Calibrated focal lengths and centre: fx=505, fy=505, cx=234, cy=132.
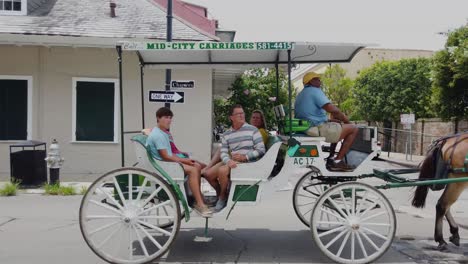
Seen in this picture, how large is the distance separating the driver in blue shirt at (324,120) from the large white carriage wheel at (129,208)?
200 centimetres

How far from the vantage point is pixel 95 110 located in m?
15.1

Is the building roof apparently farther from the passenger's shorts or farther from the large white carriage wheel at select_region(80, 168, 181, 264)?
the large white carriage wheel at select_region(80, 168, 181, 264)

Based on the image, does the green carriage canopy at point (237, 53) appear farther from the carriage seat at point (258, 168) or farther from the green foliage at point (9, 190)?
the green foliage at point (9, 190)

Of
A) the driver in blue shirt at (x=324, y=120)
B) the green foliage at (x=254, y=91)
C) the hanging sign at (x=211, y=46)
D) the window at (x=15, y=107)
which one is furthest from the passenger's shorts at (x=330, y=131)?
the green foliage at (x=254, y=91)

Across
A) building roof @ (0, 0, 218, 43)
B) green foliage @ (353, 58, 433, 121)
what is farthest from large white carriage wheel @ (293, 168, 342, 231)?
green foliage @ (353, 58, 433, 121)

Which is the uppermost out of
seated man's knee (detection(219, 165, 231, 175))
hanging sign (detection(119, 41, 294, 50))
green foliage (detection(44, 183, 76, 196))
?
hanging sign (detection(119, 41, 294, 50))

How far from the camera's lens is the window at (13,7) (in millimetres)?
15576

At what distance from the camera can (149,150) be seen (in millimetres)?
5805

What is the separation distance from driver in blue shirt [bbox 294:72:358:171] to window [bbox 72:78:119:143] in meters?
9.51

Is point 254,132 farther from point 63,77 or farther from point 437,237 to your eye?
point 63,77

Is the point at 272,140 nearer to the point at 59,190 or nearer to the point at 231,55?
the point at 231,55

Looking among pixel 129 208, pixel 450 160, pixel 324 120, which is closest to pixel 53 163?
pixel 129 208

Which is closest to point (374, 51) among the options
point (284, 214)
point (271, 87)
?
point (271, 87)

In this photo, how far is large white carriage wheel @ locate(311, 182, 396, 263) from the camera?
218 inches
